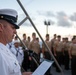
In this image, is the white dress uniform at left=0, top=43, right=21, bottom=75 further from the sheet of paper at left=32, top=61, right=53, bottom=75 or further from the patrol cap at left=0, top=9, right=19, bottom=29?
the sheet of paper at left=32, top=61, right=53, bottom=75

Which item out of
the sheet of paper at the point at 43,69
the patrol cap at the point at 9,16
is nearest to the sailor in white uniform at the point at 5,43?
the patrol cap at the point at 9,16

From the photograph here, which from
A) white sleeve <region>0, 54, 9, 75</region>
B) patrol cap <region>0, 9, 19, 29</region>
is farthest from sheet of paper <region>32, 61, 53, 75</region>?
white sleeve <region>0, 54, 9, 75</region>

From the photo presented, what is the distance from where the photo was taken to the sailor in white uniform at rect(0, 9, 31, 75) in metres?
1.69

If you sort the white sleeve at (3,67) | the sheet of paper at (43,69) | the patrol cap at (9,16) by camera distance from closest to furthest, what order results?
the white sleeve at (3,67)
the patrol cap at (9,16)
the sheet of paper at (43,69)

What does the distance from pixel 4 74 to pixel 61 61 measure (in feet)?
35.6

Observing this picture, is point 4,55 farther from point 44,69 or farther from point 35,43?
point 35,43

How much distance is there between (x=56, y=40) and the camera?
11156mm

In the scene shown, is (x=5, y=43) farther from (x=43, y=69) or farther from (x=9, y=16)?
(x=43, y=69)

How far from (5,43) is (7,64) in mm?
176

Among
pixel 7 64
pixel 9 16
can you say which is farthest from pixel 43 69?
pixel 7 64

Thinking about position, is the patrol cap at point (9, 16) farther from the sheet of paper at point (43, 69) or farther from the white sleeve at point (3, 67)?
the sheet of paper at point (43, 69)

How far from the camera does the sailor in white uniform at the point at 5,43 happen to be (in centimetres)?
169

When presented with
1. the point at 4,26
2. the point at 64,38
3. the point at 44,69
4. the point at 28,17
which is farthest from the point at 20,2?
the point at 64,38

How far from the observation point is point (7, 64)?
1.70 metres
